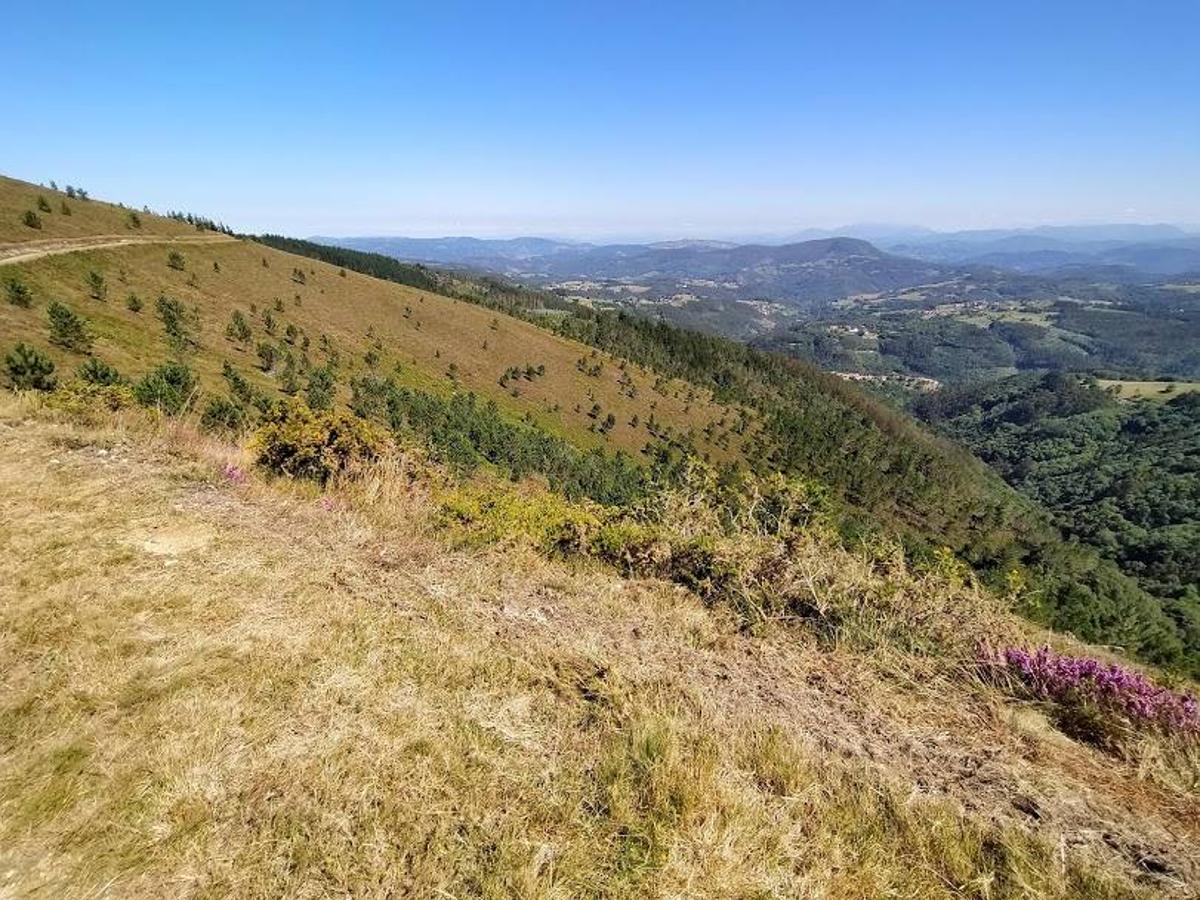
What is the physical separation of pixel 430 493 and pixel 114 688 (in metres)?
4.50

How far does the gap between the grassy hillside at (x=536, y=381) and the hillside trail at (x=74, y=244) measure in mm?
1141

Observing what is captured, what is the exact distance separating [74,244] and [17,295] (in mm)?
28486

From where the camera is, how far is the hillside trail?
43.3 m

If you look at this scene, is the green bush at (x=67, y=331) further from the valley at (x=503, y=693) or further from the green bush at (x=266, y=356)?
the valley at (x=503, y=693)

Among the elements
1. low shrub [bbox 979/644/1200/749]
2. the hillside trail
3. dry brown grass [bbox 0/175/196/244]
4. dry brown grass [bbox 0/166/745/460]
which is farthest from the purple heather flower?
dry brown grass [bbox 0/175/196/244]

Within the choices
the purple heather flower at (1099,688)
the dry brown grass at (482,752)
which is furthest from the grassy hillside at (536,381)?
the dry brown grass at (482,752)

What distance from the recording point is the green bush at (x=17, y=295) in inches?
1302

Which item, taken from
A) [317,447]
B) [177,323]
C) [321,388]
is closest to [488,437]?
[321,388]

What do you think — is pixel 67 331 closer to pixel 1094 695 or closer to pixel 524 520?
pixel 524 520

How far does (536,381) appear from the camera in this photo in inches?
4003

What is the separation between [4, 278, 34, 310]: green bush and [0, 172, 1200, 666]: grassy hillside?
249mm

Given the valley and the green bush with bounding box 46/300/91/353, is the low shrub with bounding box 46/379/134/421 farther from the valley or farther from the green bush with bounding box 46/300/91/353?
the green bush with bounding box 46/300/91/353

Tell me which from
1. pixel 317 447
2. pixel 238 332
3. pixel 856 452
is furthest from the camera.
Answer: pixel 856 452

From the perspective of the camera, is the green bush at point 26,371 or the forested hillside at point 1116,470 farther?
the forested hillside at point 1116,470
